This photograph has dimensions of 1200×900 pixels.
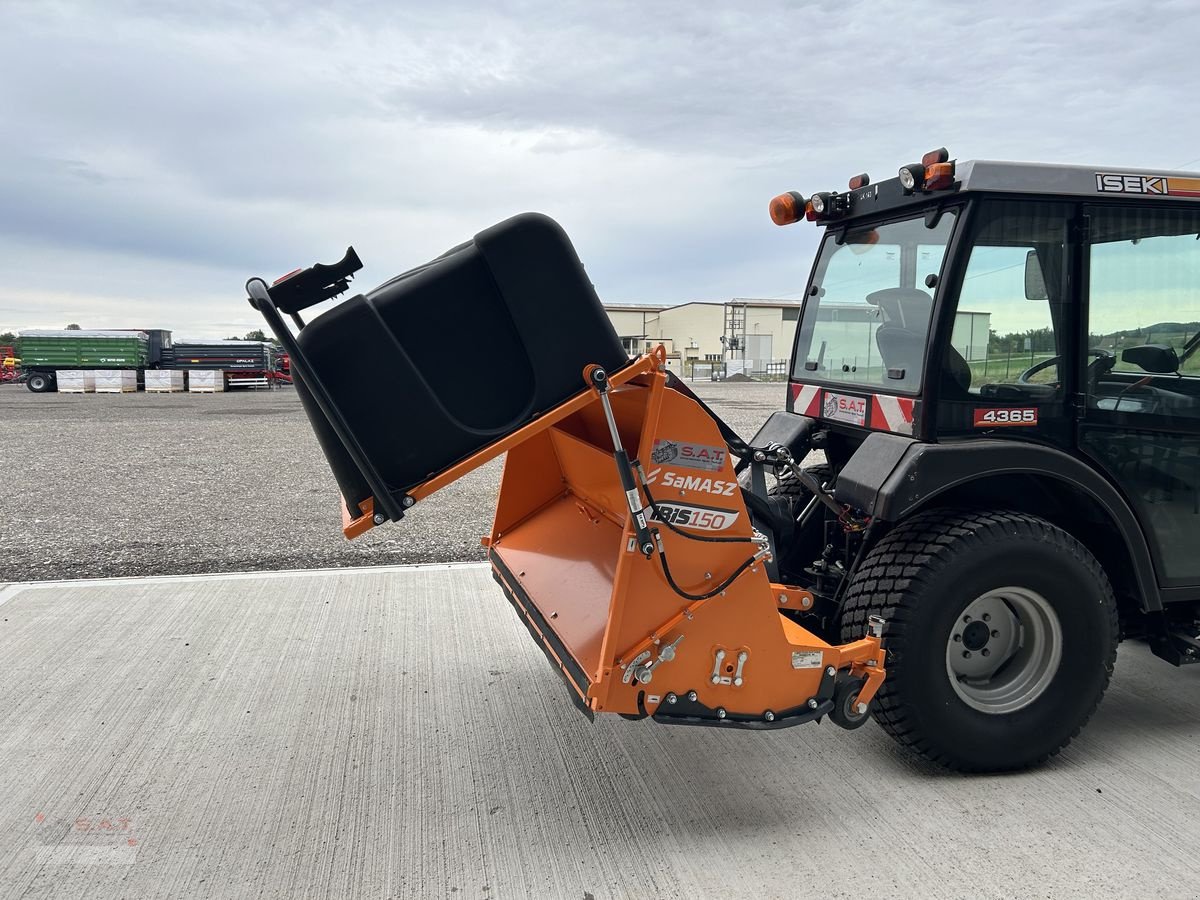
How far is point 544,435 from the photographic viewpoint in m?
3.66

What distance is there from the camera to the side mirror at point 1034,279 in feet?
9.75

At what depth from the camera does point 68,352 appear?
95.0ft

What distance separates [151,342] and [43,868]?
Answer: 32.7 metres

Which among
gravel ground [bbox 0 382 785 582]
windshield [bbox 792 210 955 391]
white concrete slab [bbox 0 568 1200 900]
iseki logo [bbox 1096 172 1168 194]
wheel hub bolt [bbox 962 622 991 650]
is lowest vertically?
white concrete slab [bbox 0 568 1200 900]

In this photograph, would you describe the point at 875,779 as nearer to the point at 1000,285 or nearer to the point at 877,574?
the point at 877,574

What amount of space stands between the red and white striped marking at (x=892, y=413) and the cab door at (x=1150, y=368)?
64 cm

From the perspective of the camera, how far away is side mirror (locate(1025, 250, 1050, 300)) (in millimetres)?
2971

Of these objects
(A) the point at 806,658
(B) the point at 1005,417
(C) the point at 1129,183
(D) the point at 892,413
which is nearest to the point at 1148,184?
(C) the point at 1129,183

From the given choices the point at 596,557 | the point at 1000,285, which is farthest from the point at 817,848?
the point at 1000,285

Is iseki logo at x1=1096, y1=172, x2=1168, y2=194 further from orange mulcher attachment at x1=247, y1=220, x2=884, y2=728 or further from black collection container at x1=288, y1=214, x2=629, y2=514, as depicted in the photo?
black collection container at x1=288, y1=214, x2=629, y2=514

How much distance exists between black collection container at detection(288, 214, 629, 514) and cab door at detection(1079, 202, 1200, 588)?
1.86m

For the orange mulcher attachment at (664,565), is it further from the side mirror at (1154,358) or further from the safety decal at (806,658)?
the side mirror at (1154,358)

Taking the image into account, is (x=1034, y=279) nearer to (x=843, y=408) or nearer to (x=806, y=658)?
(x=843, y=408)

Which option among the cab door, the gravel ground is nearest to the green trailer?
the gravel ground
